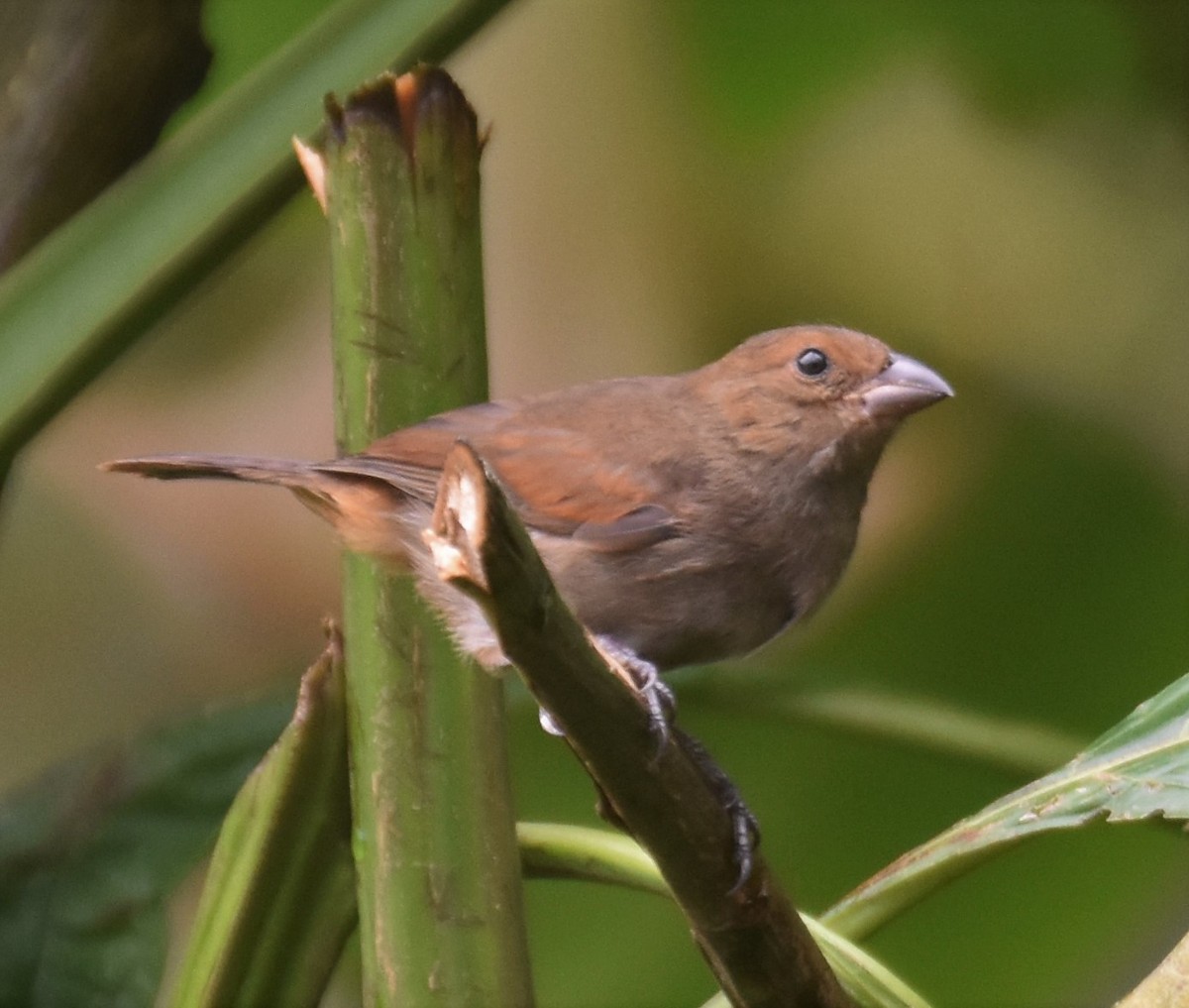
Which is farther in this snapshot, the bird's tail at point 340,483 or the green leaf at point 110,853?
the green leaf at point 110,853

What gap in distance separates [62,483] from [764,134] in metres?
1.62

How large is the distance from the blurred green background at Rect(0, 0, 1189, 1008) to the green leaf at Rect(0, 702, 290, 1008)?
1.33 ft

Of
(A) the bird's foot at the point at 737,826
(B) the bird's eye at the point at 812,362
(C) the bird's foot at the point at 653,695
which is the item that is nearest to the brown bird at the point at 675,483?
(B) the bird's eye at the point at 812,362

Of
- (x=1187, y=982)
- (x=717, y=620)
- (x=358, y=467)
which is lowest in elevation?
(x=1187, y=982)

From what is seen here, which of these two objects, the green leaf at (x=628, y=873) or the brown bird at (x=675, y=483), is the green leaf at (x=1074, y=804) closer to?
the green leaf at (x=628, y=873)

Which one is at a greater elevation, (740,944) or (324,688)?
(324,688)

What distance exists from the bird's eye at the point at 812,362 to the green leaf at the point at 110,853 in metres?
0.79

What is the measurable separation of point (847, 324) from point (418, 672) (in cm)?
146

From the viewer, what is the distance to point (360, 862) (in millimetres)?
1503

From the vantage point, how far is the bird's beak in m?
2.01

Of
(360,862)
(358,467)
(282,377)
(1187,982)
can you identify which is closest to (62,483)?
(282,377)

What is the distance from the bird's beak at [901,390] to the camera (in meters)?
2.01

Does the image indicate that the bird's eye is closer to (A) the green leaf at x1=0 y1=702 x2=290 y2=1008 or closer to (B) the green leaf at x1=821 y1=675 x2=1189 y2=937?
(B) the green leaf at x1=821 y1=675 x2=1189 y2=937

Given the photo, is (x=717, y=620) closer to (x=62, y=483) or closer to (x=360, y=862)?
(x=360, y=862)
